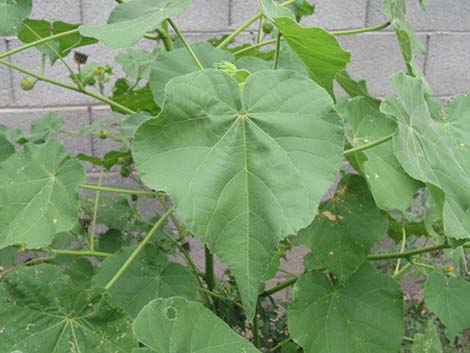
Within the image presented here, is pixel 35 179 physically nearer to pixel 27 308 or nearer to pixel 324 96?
pixel 27 308

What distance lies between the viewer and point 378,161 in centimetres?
101

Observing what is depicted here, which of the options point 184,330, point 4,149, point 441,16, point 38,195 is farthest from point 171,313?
point 441,16

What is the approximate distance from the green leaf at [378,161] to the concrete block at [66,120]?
1.26m

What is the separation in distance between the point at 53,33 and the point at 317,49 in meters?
0.69

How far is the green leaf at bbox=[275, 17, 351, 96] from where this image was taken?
784 millimetres

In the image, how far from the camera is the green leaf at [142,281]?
1119mm

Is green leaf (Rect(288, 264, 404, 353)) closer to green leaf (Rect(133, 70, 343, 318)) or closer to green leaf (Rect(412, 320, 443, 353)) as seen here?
green leaf (Rect(412, 320, 443, 353))

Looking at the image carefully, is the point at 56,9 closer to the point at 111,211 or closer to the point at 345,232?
the point at 111,211

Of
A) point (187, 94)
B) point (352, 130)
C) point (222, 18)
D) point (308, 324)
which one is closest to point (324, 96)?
point (187, 94)

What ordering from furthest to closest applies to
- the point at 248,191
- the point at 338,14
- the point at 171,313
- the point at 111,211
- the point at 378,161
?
the point at 338,14
the point at 111,211
the point at 378,161
the point at 171,313
the point at 248,191

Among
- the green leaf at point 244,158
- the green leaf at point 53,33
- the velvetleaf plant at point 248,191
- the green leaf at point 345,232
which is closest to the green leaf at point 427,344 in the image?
the velvetleaf plant at point 248,191

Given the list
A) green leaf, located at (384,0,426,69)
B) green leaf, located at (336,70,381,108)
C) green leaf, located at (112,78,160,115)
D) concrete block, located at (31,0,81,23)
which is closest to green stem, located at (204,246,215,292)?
green leaf, located at (112,78,160,115)

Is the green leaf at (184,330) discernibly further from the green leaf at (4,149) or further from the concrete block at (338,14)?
the concrete block at (338,14)

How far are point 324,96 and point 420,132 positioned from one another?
0.24 metres
